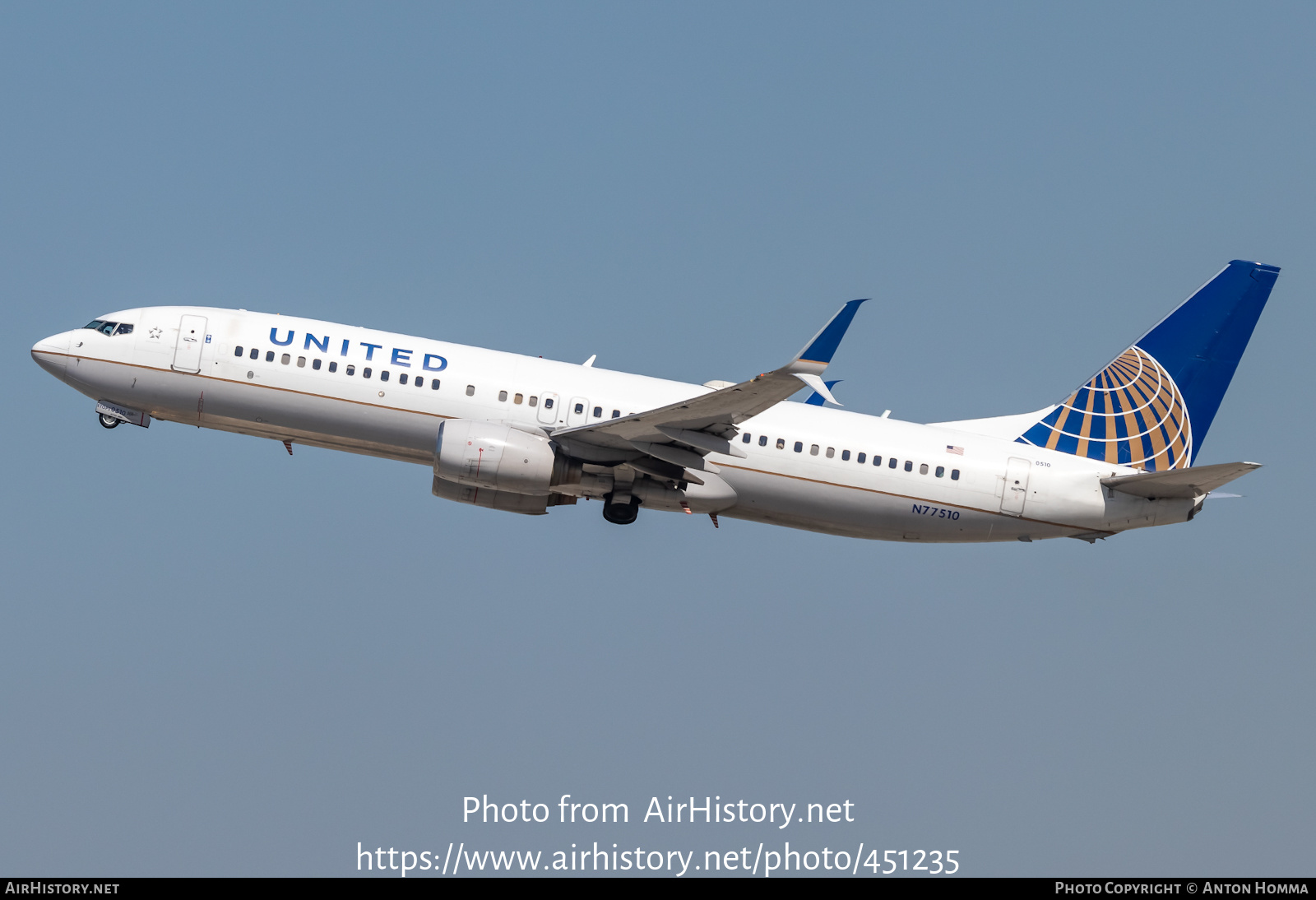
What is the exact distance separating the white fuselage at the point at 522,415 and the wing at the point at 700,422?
3.73ft

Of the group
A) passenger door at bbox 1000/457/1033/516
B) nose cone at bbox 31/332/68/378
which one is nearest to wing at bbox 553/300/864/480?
passenger door at bbox 1000/457/1033/516

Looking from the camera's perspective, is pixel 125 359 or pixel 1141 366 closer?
pixel 125 359

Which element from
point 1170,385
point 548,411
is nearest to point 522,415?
point 548,411

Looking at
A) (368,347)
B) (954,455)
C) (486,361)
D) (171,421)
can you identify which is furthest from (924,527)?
(171,421)

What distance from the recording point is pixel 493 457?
3609 centimetres

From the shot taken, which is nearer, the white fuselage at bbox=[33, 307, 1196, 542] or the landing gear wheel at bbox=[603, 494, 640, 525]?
the white fuselage at bbox=[33, 307, 1196, 542]

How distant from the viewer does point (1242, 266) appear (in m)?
42.8

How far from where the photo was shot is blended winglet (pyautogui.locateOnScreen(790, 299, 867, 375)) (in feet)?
104

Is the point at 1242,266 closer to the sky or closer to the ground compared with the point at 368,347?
closer to the sky

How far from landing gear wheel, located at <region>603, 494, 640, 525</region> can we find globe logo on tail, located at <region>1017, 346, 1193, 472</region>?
1190cm

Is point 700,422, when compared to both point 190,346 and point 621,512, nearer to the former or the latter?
point 621,512

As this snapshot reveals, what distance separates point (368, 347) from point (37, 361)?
32.1ft

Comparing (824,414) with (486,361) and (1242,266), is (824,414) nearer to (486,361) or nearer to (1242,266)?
(486,361)

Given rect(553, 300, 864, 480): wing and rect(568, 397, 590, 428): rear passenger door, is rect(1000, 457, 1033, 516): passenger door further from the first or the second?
rect(568, 397, 590, 428): rear passenger door
